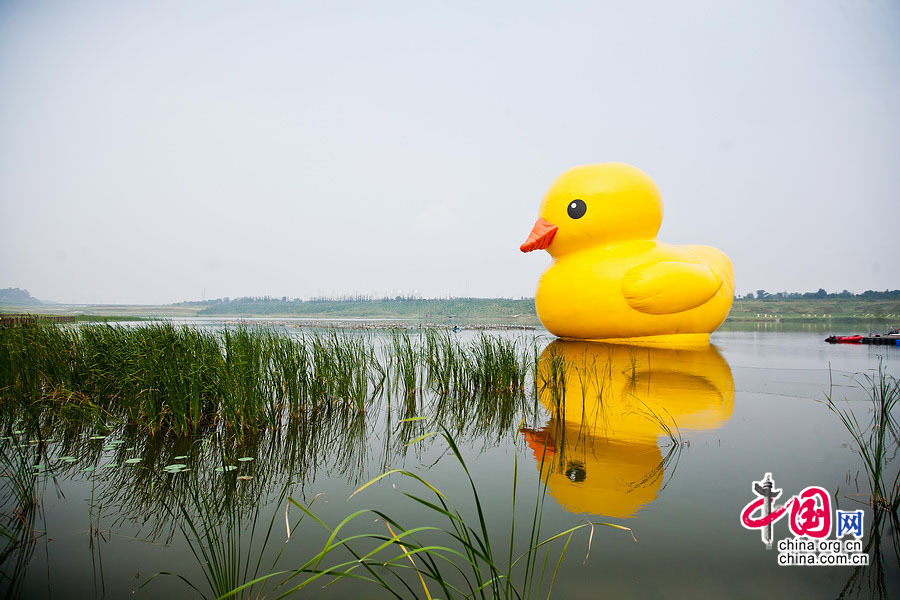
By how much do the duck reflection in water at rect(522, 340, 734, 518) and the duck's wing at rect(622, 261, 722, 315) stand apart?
139cm

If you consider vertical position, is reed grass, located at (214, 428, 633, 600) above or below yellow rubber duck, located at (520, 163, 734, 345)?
below

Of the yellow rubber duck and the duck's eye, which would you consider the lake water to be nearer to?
the yellow rubber duck

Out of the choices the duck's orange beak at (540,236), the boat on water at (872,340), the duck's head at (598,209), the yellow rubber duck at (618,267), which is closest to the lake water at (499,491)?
the yellow rubber duck at (618,267)

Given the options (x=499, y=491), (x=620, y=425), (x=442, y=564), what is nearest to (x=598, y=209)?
(x=620, y=425)

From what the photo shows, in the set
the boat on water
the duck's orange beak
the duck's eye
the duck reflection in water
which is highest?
the duck's eye

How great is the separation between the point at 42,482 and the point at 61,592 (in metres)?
1.20

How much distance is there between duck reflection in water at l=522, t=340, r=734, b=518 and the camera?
233cm

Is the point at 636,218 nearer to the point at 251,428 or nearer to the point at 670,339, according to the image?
the point at 670,339

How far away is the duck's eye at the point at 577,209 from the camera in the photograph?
8125 mm

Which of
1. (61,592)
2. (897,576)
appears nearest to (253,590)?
(61,592)

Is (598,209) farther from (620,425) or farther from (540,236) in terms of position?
(620,425)

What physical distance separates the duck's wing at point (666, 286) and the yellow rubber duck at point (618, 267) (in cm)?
1

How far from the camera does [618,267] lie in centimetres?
796

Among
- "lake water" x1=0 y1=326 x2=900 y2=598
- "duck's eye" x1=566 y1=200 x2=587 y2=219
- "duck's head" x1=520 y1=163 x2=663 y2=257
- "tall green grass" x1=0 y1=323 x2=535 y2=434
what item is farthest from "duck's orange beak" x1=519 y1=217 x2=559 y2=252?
"lake water" x1=0 y1=326 x2=900 y2=598
